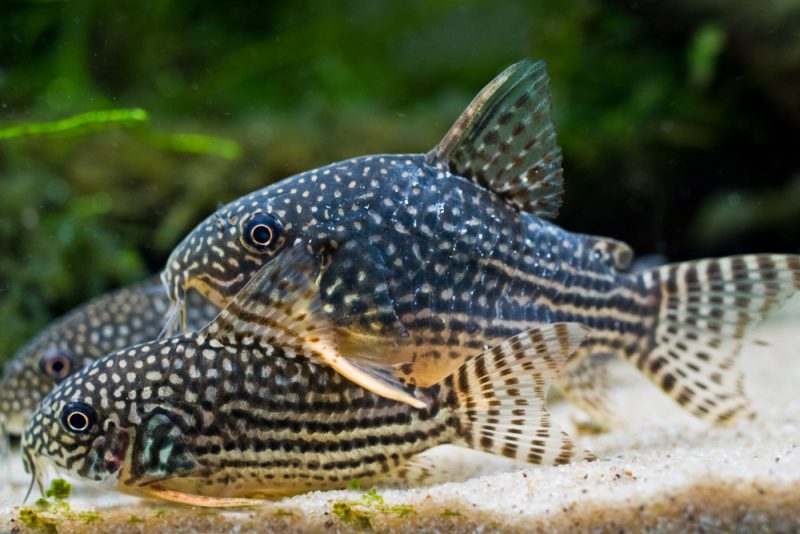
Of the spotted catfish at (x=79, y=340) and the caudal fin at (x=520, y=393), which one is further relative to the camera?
the spotted catfish at (x=79, y=340)

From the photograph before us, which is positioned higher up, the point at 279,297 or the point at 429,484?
the point at 279,297

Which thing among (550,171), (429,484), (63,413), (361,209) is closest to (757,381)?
(550,171)

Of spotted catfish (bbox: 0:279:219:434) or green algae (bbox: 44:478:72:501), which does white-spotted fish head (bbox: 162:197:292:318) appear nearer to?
green algae (bbox: 44:478:72:501)

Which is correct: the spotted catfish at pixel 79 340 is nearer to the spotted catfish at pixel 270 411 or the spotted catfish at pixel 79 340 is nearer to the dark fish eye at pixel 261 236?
the spotted catfish at pixel 270 411

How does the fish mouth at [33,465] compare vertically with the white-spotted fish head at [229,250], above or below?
below

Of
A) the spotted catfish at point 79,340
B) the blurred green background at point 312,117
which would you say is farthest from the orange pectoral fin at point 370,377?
the blurred green background at point 312,117

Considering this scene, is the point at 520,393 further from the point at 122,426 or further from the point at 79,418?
the point at 79,418

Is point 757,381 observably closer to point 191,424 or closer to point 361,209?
point 361,209
